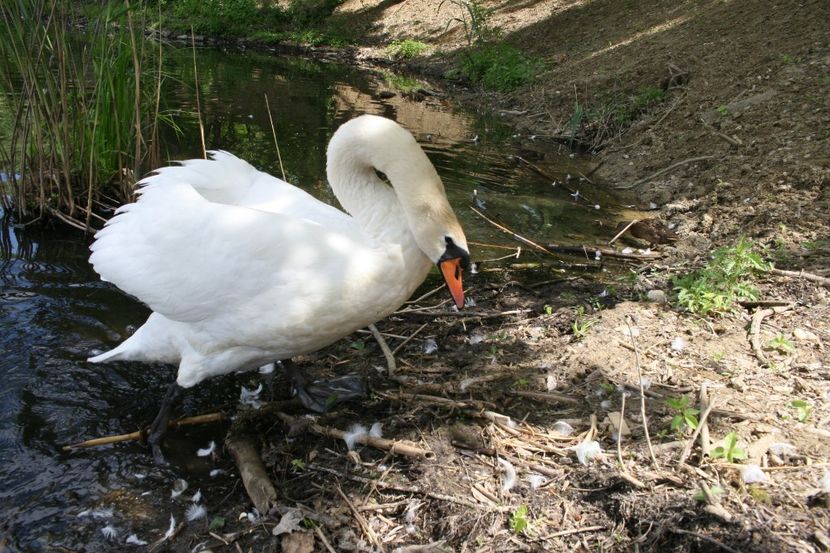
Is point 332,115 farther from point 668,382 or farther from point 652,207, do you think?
point 668,382

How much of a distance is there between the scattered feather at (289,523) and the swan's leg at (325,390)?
89 centimetres

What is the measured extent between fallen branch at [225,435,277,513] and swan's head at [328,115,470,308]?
1.28 metres

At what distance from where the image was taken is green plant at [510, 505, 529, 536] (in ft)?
9.23

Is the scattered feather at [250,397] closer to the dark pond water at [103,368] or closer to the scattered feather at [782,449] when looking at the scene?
the dark pond water at [103,368]

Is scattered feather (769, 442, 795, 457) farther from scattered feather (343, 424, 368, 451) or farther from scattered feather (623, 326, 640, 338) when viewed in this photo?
scattered feather (343, 424, 368, 451)

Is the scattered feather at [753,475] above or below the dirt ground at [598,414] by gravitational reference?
above

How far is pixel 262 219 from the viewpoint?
327 cm

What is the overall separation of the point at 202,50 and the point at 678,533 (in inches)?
1011

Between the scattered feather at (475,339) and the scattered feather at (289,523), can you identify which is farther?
the scattered feather at (475,339)

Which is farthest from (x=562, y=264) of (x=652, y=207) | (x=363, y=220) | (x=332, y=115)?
(x=332, y=115)

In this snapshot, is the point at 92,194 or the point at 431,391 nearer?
the point at 431,391

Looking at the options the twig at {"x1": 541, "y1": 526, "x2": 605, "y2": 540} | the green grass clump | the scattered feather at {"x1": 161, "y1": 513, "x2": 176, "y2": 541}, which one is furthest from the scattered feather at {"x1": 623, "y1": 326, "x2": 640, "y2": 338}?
the green grass clump

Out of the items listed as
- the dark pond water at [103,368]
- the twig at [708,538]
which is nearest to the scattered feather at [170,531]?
the dark pond water at [103,368]

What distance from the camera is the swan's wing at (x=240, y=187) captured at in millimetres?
3740
